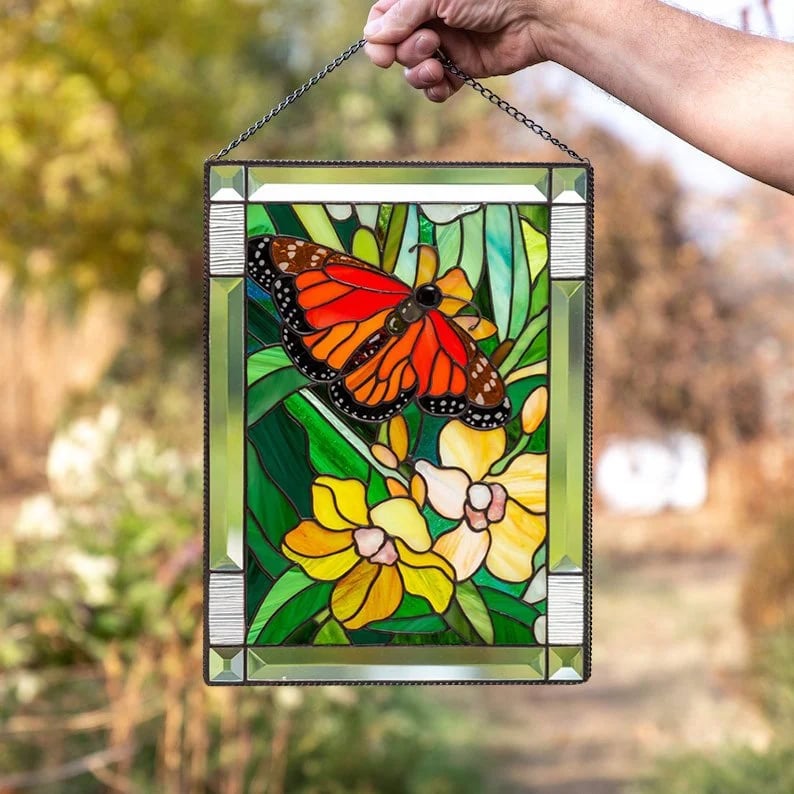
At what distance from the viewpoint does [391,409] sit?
104cm

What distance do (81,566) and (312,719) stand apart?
3.57ft

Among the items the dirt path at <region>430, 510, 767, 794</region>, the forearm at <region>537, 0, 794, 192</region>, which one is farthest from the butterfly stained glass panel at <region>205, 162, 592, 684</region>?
the dirt path at <region>430, 510, 767, 794</region>

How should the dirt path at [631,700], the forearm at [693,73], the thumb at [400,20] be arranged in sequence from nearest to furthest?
the forearm at [693,73]
the thumb at [400,20]
the dirt path at [631,700]

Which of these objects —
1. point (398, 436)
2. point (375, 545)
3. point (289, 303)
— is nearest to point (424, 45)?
point (289, 303)

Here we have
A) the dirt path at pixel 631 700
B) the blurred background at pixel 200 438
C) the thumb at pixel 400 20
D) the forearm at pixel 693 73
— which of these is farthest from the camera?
the dirt path at pixel 631 700

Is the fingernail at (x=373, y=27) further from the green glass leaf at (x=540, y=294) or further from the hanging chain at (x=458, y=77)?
the green glass leaf at (x=540, y=294)

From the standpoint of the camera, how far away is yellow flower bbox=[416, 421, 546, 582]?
104 centimetres

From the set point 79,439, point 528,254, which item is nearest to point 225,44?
point 79,439

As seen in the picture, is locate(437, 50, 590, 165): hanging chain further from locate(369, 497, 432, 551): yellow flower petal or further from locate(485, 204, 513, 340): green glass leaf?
locate(369, 497, 432, 551): yellow flower petal

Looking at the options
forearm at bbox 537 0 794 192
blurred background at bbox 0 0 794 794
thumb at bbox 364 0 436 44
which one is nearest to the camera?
forearm at bbox 537 0 794 192

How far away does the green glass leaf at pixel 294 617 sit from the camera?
40.8 inches

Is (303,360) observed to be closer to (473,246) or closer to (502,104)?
(473,246)

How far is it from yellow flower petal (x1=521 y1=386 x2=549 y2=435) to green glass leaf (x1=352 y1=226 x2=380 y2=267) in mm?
210

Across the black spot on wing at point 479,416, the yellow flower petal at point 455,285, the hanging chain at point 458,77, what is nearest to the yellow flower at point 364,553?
the black spot on wing at point 479,416
